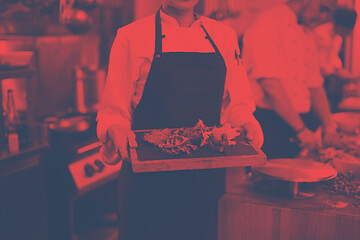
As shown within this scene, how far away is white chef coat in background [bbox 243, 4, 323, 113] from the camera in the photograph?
7.54ft

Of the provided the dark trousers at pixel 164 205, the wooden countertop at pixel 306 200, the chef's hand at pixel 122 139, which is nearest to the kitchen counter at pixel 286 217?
the wooden countertop at pixel 306 200

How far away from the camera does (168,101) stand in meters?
1.61

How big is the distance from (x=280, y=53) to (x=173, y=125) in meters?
0.98

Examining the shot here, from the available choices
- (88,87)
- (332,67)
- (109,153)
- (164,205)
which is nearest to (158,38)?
(109,153)

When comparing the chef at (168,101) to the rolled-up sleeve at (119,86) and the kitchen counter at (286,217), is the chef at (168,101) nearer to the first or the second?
the rolled-up sleeve at (119,86)

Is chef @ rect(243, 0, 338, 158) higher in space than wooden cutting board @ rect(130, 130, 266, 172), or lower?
higher

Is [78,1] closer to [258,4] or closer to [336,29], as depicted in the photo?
[336,29]

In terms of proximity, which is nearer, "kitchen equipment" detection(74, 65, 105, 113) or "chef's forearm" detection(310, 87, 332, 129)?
"chef's forearm" detection(310, 87, 332, 129)

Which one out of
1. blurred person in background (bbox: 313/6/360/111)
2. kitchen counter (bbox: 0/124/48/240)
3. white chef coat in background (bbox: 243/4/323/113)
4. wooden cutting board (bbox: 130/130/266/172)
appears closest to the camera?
wooden cutting board (bbox: 130/130/266/172)

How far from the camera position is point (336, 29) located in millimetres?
2977

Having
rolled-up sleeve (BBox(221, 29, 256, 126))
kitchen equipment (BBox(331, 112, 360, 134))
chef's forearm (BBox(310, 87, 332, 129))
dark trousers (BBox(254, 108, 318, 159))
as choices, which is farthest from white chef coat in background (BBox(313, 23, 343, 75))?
rolled-up sleeve (BBox(221, 29, 256, 126))

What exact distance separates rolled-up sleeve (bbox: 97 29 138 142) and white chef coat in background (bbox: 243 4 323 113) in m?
0.88

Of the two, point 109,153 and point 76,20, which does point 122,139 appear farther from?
point 76,20

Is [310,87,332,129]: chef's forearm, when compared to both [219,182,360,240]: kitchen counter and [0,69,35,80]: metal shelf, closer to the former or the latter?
[219,182,360,240]: kitchen counter
